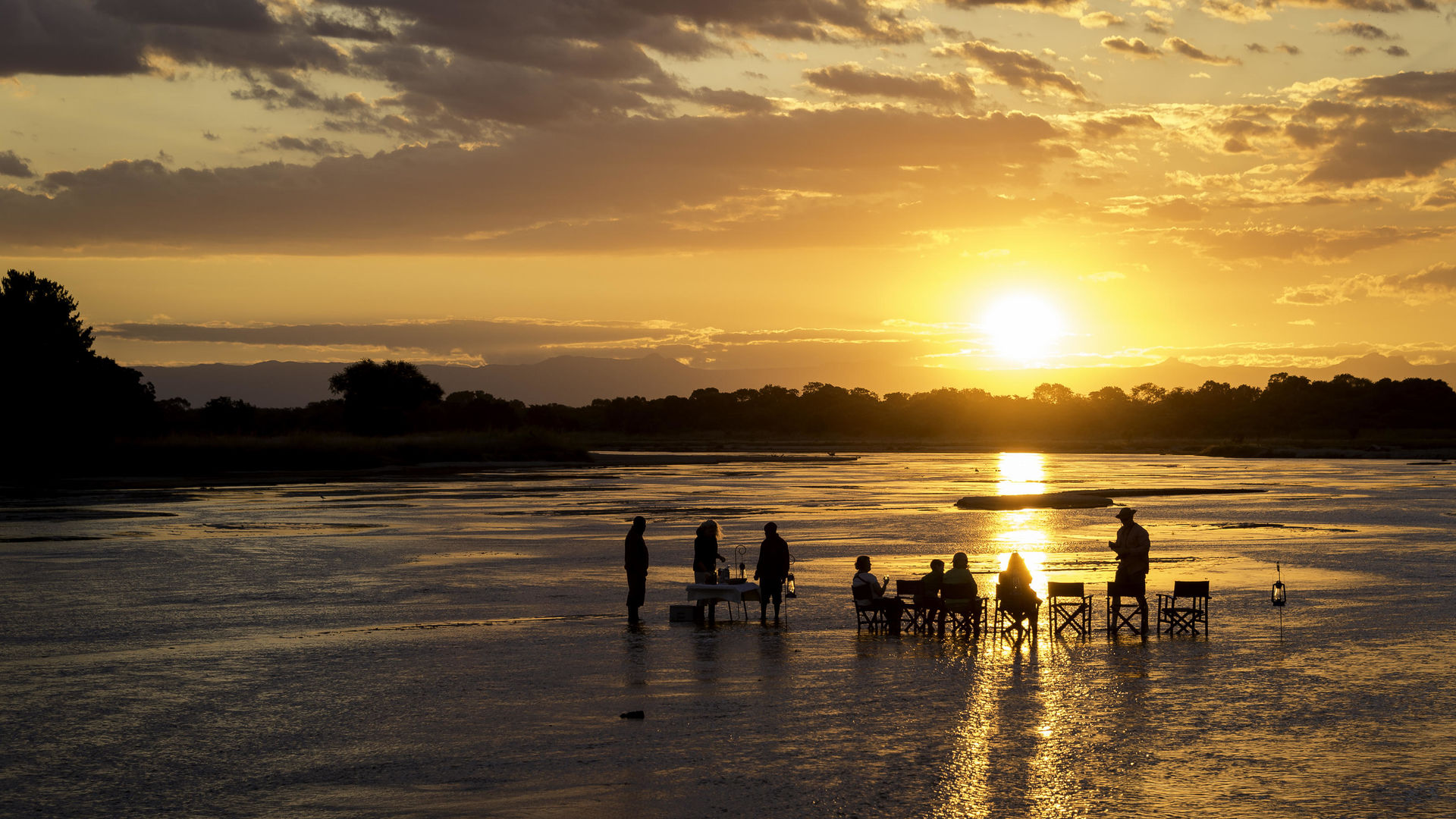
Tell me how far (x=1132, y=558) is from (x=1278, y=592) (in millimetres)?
5517

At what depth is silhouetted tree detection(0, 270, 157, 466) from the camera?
3108 inches

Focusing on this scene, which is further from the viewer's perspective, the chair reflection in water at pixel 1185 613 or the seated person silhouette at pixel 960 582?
the seated person silhouette at pixel 960 582

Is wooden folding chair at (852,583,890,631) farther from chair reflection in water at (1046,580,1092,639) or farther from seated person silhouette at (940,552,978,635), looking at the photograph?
chair reflection in water at (1046,580,1092,639)

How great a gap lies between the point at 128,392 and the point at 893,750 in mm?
94671

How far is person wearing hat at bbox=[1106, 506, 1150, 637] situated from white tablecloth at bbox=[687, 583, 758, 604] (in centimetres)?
584

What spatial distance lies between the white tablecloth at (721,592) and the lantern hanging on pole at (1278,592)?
8223 mm

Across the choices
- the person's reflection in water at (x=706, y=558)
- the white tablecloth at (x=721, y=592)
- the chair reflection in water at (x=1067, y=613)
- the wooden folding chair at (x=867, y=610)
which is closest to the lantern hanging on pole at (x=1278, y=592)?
the chair reflection in water at (x=1067, y=613)

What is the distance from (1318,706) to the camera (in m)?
12.9

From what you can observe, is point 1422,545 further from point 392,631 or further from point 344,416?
point 344,416

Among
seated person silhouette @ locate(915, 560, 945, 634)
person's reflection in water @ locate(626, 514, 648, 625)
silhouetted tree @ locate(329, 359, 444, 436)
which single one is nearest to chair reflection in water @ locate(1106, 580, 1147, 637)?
seated person silhouette @ locate(915, 560, 945, 634)

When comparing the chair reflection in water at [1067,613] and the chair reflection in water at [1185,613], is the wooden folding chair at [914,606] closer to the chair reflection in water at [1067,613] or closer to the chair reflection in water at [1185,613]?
the chair reflection in water at [1067,613]

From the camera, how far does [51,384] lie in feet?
264

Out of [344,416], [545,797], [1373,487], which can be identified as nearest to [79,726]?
[545,797]

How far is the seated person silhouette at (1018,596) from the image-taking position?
58.2 feet
